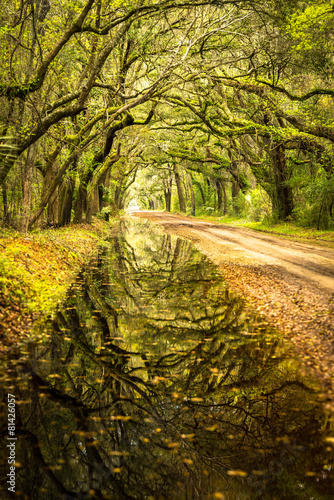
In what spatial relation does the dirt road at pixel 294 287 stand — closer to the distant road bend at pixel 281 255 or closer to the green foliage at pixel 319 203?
the distant road bend at pixel 281 255

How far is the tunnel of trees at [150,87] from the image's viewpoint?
1139 centimetres

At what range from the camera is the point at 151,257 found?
15.4 metres

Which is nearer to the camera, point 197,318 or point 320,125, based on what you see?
point 197,318

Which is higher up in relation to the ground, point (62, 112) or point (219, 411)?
point (62, 112)

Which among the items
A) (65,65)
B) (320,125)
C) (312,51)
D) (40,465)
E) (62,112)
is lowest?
(40,465)

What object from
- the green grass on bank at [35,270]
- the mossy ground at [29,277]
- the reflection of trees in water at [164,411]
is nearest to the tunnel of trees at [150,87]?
the green grass on bank at [35,270]

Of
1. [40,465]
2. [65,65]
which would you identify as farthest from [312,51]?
[40,465]

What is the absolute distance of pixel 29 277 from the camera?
8.59 m

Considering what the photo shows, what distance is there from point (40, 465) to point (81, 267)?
9.59 metres

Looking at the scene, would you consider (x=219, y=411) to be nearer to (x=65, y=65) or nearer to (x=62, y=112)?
(x=62, y=112)

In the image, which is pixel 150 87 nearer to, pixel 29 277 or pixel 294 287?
pixel 29 277

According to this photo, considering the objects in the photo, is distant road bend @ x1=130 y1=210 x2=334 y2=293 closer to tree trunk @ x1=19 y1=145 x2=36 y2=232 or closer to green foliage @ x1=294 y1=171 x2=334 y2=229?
green foliage @ x1=294 y1=171 x2=334 y2=229

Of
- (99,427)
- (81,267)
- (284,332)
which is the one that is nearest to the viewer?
(99,427)

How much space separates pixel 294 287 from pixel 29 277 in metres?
6.10
